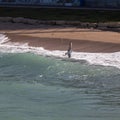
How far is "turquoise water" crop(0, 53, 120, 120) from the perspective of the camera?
587 inches

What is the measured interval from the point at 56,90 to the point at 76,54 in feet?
24.9

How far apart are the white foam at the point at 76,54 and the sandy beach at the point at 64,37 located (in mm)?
678

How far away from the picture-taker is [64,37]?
2933 cm

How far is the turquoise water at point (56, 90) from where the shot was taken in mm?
14906

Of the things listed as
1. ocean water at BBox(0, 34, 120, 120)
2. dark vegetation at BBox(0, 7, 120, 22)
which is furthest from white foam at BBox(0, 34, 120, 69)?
dark vegetation at BBox(0, 7, 120, 22)

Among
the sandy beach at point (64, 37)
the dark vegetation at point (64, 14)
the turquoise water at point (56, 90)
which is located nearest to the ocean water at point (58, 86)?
the turquoise water at point (56, 90)

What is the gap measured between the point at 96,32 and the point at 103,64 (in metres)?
8.19

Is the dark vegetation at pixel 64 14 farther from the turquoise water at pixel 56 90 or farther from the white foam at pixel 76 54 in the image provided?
the turquoise water at pixel 56 90

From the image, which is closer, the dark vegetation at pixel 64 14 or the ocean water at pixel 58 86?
the ocean water at pixel 58 86

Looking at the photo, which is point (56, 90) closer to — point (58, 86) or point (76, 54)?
point (58, 86)

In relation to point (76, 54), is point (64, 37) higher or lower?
lower

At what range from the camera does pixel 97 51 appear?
83.8 ft

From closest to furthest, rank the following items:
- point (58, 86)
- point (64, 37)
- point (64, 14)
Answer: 1. point (58, 86)
2. point (64, 37)
3. point (64, 14)

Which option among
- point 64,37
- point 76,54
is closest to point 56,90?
point 76,54
